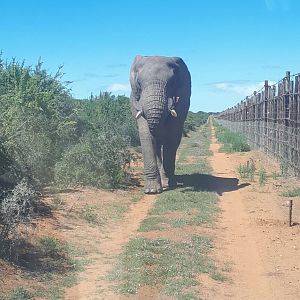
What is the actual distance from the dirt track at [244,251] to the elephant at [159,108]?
1.13 metres

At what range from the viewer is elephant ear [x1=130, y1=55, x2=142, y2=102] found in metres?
15.1

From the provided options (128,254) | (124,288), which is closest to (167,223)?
(128,254)

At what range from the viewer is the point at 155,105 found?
13609 mm

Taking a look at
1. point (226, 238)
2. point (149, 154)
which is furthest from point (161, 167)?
point (226, 238)

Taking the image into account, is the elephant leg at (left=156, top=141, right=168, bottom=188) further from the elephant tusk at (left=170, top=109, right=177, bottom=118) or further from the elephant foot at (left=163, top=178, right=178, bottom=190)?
the elephant tusk at (left=170, top=109, right=177, bottom=118)

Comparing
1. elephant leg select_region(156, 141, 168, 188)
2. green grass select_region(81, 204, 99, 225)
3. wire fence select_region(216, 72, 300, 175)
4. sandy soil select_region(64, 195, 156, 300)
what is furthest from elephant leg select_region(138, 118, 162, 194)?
wire fence select_region(216, 72, 300, 175)

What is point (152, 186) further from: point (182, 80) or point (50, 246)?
point (50, 246)

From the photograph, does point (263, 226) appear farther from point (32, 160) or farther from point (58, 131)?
point (58, 131)

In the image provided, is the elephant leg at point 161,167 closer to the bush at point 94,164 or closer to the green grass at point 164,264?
the bush at point 94,164

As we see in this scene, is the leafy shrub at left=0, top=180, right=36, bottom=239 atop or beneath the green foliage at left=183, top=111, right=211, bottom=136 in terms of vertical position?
beneath

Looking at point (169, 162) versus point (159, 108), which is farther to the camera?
point (169, 162)

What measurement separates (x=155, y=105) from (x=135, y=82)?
6.34 feet

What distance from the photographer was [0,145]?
9.04 metres

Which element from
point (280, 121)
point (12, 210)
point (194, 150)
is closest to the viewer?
point (12, 210)
